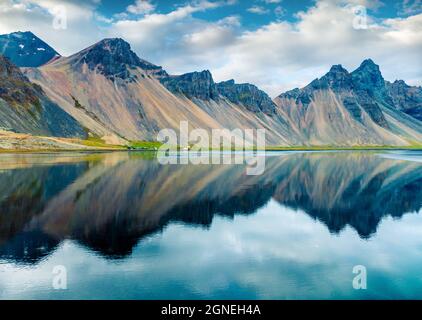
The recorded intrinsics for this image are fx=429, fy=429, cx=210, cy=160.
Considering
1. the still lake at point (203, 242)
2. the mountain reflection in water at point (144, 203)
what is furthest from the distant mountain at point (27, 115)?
the still lake at point (203, 242)

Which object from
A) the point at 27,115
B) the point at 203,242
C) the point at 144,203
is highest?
the point at 27,115

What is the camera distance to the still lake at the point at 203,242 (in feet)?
70.0

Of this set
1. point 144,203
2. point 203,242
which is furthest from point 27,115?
point 203,242

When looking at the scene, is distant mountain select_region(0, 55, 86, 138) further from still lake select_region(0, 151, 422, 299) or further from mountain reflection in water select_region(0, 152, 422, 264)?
still lake select_region(0, 151, 422, 299)

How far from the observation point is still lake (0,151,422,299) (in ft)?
70.0

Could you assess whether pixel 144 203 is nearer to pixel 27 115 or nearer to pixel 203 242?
pixel 203 242

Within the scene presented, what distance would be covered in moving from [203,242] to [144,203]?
54.2 feet

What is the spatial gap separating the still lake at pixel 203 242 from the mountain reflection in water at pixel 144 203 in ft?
0.43

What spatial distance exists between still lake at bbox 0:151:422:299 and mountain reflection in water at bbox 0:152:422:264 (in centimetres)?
13

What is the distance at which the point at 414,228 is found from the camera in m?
37.2

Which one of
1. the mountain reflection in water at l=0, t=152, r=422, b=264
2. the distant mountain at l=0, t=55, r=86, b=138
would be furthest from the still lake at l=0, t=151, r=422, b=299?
the distant mountain at l=0, t=55, r=86, b=138

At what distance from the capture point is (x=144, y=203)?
45875mm
